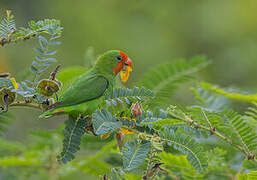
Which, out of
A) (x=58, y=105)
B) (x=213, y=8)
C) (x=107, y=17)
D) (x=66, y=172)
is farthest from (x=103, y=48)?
(x=58, y=105)

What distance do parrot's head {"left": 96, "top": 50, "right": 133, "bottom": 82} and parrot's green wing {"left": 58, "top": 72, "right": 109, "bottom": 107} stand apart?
0.47ft

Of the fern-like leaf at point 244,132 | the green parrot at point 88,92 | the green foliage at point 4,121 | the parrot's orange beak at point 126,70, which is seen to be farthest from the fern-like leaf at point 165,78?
the green foliage at point 4,121

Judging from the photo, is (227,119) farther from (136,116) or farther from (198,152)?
(136,116)

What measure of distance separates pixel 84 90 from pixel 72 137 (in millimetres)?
283

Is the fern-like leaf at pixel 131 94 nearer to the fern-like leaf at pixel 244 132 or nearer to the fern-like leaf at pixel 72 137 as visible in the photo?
the fern-like leaf at pixel 72 137

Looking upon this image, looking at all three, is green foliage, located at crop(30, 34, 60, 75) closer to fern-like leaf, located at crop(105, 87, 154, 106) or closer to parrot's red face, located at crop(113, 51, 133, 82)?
fern-like leaf, located at crop(105, 87, 154, 106)

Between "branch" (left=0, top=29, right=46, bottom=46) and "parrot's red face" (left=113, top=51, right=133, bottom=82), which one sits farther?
"parrot's red face" (left=113, top=51, right=133, bottom=82)

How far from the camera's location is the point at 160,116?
135 cm

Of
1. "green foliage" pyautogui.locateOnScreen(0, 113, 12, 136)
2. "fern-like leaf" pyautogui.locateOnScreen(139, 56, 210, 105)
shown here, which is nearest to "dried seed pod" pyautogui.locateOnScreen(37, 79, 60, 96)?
"green foliage" pyautogui.locateOnScreen(0, 113, 12, 136)

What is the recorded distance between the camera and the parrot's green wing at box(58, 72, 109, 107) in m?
1.52

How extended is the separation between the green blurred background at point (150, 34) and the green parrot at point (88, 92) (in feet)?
11.7

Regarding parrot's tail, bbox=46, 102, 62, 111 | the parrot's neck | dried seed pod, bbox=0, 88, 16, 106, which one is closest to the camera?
dried seed pod, bbox=0, 88, 16, 106

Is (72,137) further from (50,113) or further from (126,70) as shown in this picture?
Result: (126,70)

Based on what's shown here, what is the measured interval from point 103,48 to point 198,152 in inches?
187
